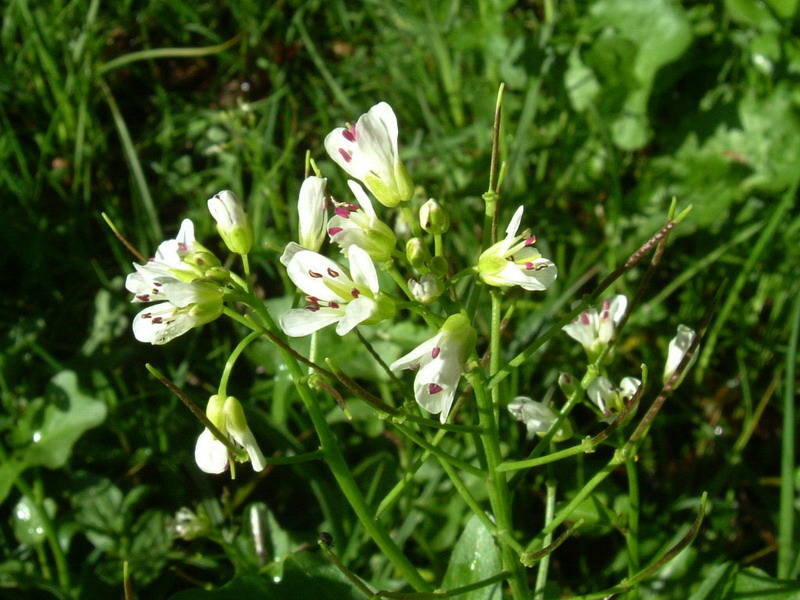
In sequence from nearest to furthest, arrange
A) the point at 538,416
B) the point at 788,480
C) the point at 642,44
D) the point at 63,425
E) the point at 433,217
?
the point at 433,217
the point at 538,416
the point at 788,480
the point at 63,425
the point at 642,44

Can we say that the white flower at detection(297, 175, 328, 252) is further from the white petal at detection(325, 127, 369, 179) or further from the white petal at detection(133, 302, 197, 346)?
the white petal at detection(133, 302, 197, 346)

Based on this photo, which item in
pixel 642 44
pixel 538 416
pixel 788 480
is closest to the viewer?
pixel 538 416

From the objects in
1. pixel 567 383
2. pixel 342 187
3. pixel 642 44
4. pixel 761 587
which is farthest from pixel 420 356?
pixel 642 44

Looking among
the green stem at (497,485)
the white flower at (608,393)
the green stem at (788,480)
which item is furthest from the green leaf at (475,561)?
the green stem at (788,480)

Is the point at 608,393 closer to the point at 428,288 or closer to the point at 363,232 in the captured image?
the point at 428,288

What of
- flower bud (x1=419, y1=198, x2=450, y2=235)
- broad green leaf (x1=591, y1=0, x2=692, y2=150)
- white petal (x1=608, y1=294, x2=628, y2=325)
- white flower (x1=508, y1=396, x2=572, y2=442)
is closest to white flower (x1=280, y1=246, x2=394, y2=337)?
flower bud (x1=419, y1=198, x2=450, y2=235)

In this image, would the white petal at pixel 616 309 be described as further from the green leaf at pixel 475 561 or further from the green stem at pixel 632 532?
the green leaf at pixel 475 561
